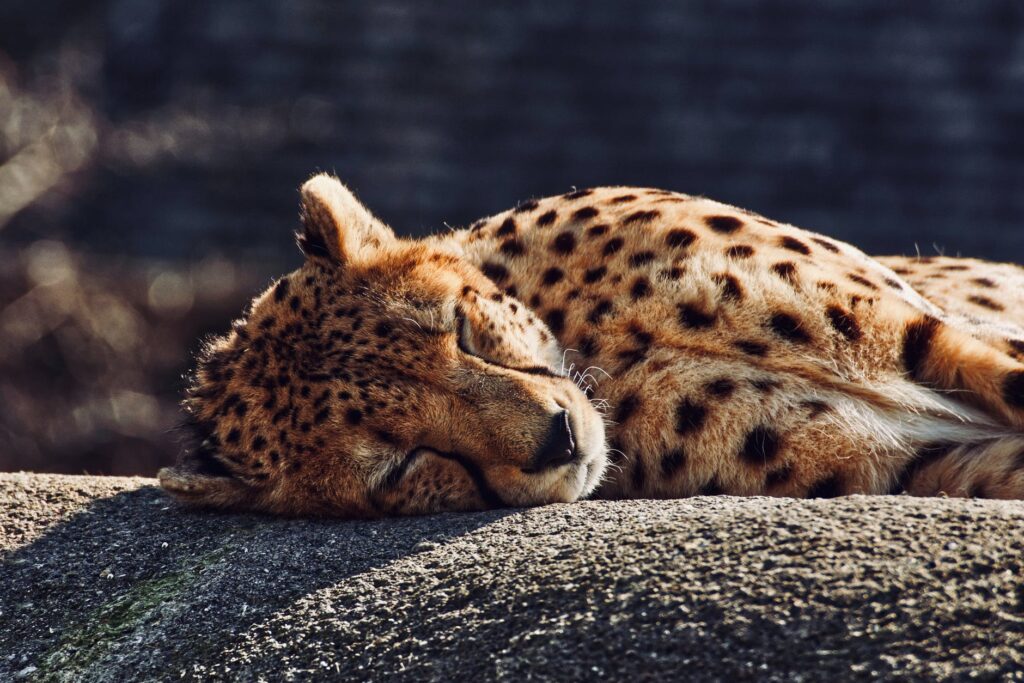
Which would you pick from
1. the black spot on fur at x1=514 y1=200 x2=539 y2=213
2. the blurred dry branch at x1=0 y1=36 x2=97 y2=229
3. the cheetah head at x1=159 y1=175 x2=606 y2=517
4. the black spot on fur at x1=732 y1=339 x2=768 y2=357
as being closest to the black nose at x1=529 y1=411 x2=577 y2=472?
the cheetah head at x1=159 y1=175 x2=606 y2=517

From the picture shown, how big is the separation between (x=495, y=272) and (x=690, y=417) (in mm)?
775

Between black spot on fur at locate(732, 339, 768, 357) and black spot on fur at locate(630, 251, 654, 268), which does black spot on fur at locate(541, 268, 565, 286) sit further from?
black spot on fur at locate(732, 339, 768, 357)

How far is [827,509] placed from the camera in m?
2.68

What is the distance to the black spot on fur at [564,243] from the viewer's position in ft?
12.0

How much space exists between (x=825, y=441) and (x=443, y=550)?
108 cm

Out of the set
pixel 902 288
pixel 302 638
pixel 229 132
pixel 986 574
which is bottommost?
pixel 302 638

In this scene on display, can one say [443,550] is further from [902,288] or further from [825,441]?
[902,288]

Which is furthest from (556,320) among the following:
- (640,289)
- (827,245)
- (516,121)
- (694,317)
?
(516,121)

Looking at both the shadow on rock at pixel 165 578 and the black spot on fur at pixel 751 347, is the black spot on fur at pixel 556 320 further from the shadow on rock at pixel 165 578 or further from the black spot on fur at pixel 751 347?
the shadow on rock at pixel 165 578

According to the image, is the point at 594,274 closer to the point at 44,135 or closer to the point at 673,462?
the point at 673,462

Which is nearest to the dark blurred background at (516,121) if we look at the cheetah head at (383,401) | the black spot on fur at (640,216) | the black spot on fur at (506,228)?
the black spot on fur at (506,228)

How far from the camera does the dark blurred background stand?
8.77 m

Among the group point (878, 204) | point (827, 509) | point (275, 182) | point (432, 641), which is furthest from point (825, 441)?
point (275, 182)

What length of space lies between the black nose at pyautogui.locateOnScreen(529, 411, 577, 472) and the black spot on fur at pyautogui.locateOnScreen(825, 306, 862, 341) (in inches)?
32.9
